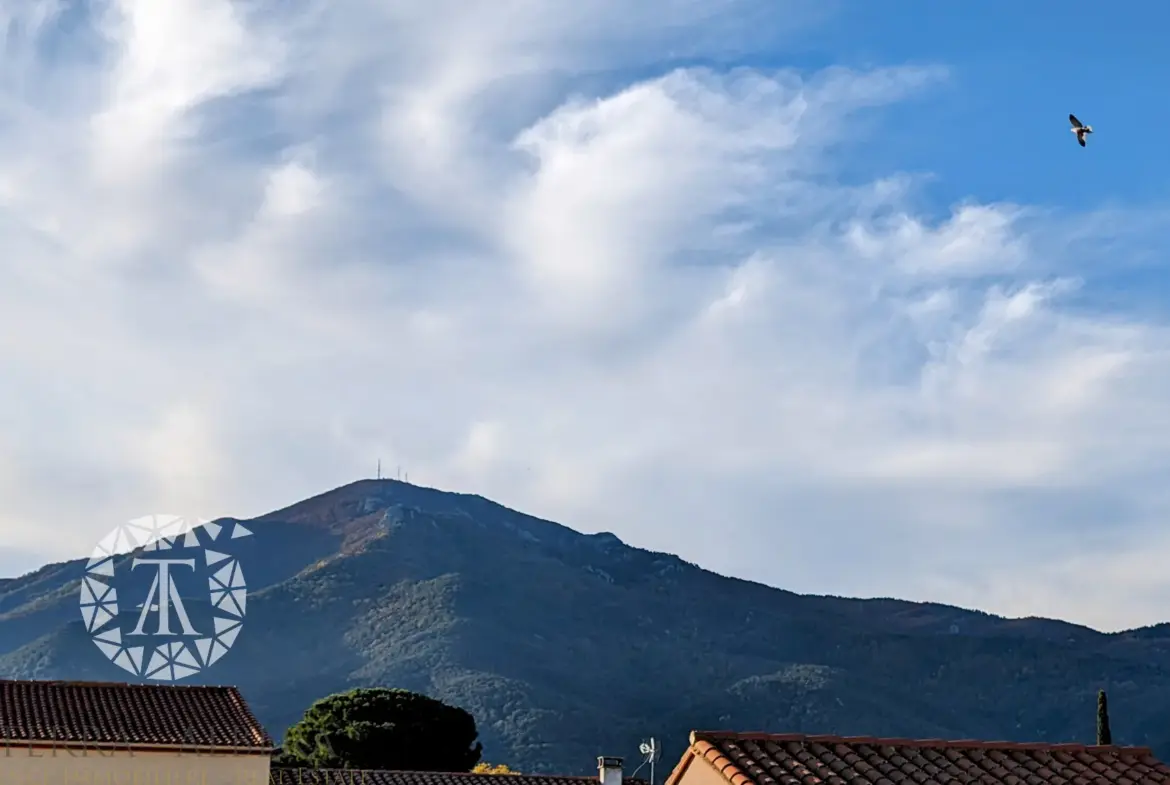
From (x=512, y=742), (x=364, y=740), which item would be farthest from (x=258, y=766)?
(x=512, y=742)

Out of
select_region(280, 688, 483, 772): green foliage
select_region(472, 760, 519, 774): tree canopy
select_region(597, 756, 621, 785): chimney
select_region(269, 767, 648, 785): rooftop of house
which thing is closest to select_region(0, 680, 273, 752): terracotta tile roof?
select_region(269, 767, 648, 785): rooftop of house

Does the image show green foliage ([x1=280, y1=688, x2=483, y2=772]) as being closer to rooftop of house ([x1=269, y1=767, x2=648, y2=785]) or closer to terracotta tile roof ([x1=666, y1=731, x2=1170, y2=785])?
rooftop of house ([x1=269, y1=767, x2=648, y2=785])

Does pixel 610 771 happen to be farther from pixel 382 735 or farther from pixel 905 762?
pixel 382 735

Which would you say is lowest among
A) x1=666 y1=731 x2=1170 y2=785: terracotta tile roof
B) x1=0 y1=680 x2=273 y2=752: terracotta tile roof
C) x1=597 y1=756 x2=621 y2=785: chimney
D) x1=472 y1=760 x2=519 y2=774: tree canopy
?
x1=666 y1=731 x2=1170 y2=785: terracotta tile roof

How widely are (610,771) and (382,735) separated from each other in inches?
1054

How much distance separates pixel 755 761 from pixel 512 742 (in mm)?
136154

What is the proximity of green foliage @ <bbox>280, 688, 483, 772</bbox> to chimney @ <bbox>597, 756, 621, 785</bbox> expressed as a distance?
81.4ft

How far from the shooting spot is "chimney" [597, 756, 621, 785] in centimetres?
→ 4003

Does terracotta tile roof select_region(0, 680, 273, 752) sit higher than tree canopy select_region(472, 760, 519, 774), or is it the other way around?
tree canopy select_region(472, 760, 519, 774)

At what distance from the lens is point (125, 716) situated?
31016 millimetres

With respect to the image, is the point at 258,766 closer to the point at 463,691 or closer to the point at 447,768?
the point at 447,768

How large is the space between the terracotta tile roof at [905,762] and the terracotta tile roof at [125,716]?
16.8 meters

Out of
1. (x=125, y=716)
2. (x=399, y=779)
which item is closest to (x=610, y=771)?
(x=399, y=779)

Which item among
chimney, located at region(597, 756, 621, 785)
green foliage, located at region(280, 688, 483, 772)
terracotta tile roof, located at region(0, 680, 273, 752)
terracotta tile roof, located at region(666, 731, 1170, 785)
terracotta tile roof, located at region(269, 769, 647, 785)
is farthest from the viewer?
green foliage, located at region(280, 688, 483, 772)
